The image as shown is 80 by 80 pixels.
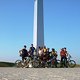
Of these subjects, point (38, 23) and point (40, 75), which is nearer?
point (40, 75)

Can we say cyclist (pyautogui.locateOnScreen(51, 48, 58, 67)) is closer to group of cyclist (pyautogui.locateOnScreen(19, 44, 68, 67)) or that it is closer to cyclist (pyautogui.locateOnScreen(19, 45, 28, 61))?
group of cyclist (pyautogui.locateOnScreen(19, 44, 68, 67))

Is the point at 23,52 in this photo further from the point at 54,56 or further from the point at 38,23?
the point at 38,23

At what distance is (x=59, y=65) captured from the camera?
1024 inches

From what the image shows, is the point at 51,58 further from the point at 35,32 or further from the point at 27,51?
the point at 35,32

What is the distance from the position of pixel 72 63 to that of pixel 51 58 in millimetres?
1534

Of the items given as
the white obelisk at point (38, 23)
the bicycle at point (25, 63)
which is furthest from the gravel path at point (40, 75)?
the white obelisk at point (38, 23)

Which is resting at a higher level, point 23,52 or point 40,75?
point 23,52

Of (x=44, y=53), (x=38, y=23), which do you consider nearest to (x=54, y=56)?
(x=44, y=53)

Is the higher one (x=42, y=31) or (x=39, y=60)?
(x=42, y=31)

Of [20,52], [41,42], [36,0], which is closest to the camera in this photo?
[20,52]

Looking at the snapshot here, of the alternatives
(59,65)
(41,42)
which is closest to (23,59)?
(59,65)

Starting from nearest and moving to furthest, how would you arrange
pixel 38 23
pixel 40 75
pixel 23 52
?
pixel 40 75 < pixel 23 52 < pixel 38 23

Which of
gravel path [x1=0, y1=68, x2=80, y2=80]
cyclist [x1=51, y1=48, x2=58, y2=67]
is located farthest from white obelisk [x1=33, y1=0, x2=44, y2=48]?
gravel path [x1=0, y1=68, x2=80, y2=80]

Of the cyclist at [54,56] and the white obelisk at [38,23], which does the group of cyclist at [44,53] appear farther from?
the white obelisk at [38,23]
